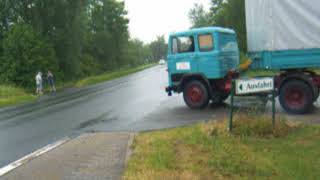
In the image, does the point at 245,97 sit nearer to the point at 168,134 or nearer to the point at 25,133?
the point at 168,134

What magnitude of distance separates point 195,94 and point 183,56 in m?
1.30

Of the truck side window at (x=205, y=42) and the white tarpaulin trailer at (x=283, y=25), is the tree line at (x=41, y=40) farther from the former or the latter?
the white tarpaulin trailer at (x=283, y=25)

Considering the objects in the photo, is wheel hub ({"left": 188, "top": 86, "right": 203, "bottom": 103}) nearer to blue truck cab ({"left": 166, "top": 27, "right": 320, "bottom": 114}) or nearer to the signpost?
blue truck cab ({"left": 166, "top": 27, "right": 320, "bottom": 114})

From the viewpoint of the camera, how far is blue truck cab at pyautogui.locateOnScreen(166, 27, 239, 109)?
15.5 metres

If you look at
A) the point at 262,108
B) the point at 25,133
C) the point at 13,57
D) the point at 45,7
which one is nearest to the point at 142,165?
the point at 262,108

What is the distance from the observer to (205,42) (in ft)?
51.3

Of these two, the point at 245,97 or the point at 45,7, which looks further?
the point at 45,7

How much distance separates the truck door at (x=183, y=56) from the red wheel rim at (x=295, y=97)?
330cm

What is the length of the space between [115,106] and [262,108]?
9271 mm

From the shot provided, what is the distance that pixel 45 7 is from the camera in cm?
4938

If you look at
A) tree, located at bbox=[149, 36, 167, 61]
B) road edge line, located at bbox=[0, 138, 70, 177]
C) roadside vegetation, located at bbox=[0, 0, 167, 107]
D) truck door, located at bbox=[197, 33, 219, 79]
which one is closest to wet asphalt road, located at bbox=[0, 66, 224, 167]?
road edge line, located at bbox=[0, 138, 70, 177]

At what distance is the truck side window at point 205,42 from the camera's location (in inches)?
613

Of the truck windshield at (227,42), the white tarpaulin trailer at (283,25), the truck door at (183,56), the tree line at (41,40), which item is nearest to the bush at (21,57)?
the tree line at (41,40)

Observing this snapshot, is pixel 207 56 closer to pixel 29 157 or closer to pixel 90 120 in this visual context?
pixel 90 120
